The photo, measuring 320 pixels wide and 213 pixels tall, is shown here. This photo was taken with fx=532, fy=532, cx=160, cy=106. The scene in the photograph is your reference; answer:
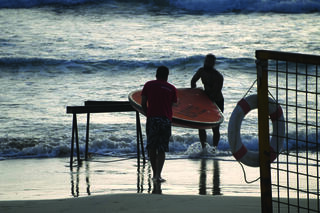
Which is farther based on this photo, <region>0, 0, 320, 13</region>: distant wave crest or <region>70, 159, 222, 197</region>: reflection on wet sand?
<region>0, 0, 320, 13</region>: distant wave crest

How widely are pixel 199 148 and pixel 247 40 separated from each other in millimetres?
16409

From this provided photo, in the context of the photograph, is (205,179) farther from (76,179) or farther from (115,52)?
(115,52)

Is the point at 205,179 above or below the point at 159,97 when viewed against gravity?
below

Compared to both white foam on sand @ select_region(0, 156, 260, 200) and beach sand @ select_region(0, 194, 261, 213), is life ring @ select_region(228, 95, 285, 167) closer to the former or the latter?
beach sand @ select_region(0, 194, 261, 213)

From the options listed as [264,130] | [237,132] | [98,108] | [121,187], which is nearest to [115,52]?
[98,108]

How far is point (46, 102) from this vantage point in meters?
15.6

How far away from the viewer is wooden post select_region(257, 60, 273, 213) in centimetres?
440

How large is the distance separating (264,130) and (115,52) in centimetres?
1997

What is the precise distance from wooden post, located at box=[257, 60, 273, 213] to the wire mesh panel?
7 centimetres

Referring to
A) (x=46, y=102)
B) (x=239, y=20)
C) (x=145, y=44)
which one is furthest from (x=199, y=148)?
(x=239, y=20)

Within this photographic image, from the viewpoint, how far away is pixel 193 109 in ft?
28.5

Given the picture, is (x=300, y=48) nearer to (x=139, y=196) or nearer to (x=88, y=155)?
(x=88, y=155)

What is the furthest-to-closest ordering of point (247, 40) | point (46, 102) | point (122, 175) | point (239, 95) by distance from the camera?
point (247, 40) → point (239, 95) → point (46, 102) → point (122, 175)

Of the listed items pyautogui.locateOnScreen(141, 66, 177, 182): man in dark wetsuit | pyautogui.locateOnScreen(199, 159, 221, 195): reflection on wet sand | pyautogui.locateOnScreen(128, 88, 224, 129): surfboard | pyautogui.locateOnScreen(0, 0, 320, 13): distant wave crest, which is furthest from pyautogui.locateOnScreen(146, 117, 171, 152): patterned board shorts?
pyautogui.locateOnScreen(0, 0, 320, 13): distant wave crest
